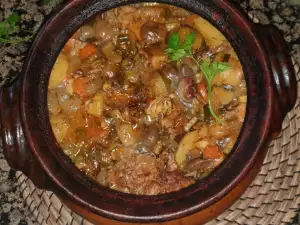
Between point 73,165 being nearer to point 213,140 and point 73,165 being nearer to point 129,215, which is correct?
point 129,215

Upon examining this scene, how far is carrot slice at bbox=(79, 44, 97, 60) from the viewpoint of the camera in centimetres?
238

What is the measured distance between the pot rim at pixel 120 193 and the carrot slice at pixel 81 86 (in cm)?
16

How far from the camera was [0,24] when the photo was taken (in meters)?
3.33

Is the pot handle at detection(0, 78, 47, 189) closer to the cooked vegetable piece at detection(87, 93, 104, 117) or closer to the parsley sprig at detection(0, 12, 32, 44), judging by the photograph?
the cooked vegetable piece at detection(87, 93, 104, 117)

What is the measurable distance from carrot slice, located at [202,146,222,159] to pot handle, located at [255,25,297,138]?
9.5 inches

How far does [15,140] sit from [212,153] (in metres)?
0.79

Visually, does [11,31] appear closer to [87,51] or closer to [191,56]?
[87,51]

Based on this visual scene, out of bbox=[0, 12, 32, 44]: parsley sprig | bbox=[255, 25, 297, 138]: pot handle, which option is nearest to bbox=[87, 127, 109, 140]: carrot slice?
bbox=[255, 25, 297, 138]: pot handle

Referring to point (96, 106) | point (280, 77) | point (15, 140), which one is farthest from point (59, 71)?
point (280, 77)

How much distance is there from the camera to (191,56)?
232 cm

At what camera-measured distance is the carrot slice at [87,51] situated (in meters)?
2.38

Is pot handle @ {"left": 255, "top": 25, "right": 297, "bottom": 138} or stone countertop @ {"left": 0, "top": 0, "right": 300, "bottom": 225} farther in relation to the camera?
stone countertop @ {"left": 0, "top": 0, "right": 300, "bottom": 225}

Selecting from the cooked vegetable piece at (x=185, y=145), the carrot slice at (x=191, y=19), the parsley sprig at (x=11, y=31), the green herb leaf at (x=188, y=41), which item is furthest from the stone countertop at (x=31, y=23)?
the cooked vegetable piece at (x=185, y=145)

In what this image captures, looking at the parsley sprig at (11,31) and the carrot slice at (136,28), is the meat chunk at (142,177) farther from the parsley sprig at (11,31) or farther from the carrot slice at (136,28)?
the parsley sprig at (11,31)
